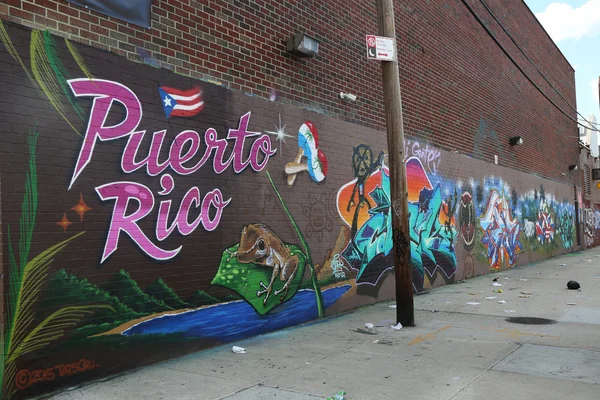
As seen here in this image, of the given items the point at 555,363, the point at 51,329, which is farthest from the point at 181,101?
the point at 555,363

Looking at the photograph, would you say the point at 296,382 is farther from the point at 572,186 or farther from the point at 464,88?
the point at 572,186

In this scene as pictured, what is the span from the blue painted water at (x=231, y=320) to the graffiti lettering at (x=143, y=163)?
77 centimetres

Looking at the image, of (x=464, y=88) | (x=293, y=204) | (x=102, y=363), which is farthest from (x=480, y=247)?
(x=102, y=363)

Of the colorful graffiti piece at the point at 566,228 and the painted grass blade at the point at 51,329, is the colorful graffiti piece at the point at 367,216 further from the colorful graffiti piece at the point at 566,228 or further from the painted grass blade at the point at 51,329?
the colorful graffiti piece at the point at 566,228

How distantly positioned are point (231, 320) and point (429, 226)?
261 inches

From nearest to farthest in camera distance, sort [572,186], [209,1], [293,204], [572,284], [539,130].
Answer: [209,1], [293,204], [572,284], [539,130], [572,186]

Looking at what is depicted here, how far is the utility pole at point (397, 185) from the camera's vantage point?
727 cm

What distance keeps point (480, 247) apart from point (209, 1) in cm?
1097

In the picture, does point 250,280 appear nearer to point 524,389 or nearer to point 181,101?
point 181,101

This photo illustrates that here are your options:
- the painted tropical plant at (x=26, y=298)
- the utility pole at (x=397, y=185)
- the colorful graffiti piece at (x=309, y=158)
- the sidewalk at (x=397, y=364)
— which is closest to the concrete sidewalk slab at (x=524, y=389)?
the sidewalk at (x=397, y=364)

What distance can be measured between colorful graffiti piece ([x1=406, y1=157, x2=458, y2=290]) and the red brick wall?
109 centimetres

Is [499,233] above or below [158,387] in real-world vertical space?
above

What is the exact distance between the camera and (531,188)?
1944 centimetres

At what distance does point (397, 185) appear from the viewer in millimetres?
7309
